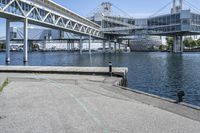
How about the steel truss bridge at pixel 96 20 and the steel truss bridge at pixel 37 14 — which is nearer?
the steel truss bridge at pixel 37 14

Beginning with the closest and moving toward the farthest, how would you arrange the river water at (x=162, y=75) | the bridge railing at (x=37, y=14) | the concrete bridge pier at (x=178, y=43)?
1. the river water at (x=162, y=75)
2. the bridge railing at (x=37, y=14)
3. the concrete bridge pier at (x=178, y=43)

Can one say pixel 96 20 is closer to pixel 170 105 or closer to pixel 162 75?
pixel 162 75

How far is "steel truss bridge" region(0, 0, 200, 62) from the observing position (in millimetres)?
68175

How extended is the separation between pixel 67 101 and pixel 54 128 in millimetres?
4174

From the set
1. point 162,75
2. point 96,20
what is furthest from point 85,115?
point 96,20

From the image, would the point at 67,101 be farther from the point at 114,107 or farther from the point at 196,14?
the point at 196,14

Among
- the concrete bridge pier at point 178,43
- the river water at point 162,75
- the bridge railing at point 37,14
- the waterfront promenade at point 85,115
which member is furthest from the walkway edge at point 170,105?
the concrete bridge pier at point 178,43

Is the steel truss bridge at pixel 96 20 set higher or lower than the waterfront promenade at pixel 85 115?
higher

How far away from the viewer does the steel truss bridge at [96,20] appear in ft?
224

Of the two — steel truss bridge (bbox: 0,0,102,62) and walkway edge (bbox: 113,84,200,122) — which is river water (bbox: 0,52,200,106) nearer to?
walkway edge (bbox: 113,84,200,122)

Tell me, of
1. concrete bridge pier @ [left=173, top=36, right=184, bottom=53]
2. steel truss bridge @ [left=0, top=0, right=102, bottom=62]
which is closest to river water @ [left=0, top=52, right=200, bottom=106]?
steel truss bridge @ [left=0, top=0, right=102, bottom=62]

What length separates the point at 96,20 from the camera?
184250mm

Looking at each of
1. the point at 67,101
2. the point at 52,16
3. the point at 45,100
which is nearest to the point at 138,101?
the point at 67,101

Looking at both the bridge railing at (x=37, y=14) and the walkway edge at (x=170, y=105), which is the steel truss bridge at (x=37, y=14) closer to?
the bridge railing at (x=37, y=14)
